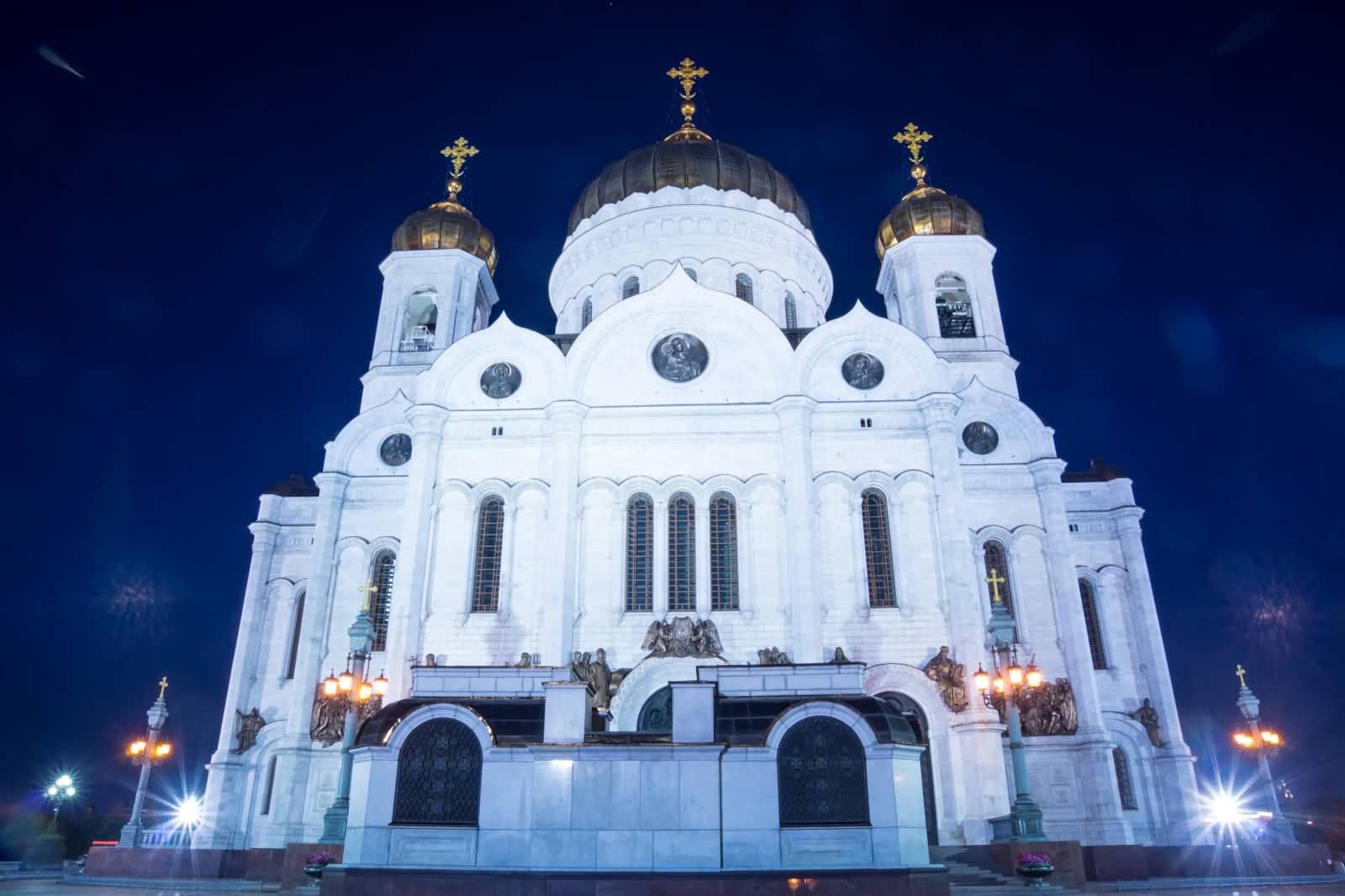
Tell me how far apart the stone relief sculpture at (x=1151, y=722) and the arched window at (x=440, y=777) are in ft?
58.6

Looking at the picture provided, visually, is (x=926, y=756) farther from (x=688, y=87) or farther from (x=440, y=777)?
(x=688, y=87)

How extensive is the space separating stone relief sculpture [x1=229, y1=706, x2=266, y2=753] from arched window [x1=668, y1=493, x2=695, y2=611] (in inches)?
448

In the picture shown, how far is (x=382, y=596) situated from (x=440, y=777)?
40.4ft

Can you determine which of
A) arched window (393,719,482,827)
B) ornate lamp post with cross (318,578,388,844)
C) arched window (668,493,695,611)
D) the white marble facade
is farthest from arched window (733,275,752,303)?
arched window (393,719,482,827)

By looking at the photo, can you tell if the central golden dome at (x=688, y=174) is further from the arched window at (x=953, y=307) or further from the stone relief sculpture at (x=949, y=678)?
the stone relief sculpture at (x=949, y=678)

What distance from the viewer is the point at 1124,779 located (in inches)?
885

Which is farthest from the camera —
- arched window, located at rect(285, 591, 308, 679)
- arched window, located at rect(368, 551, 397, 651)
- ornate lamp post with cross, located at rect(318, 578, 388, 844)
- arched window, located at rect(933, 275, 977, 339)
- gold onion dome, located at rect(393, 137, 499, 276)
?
gold onion dome, located at rect(393, 137, 499, 276)

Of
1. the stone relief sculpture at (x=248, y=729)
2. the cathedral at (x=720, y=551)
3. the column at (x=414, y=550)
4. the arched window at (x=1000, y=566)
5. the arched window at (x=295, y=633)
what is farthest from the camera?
the arched window at (x=295, y=633)

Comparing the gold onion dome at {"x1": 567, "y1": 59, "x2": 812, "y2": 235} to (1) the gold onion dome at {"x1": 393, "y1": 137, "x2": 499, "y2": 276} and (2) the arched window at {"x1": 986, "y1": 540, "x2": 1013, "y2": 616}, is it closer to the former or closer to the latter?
(1) the gold onion dome at {"x1": 393, "y1": 137, "x2": 499, "y2": 276}

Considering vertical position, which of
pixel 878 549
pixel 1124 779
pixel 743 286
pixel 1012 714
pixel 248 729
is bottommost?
pixel 1124 779

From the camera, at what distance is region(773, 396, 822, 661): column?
20.8m

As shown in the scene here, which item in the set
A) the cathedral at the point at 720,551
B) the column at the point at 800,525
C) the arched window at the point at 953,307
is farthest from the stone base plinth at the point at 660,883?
the arched window at the point at 953,307

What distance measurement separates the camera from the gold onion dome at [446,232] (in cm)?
2927

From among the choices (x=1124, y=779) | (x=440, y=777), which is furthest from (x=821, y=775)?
(x=1124, y=779)
